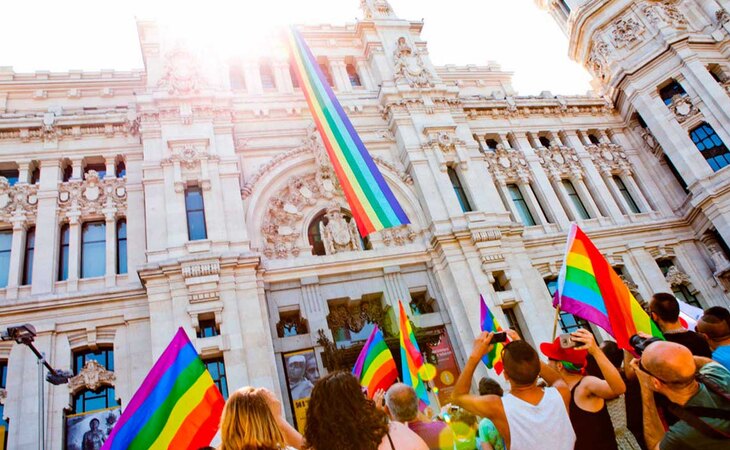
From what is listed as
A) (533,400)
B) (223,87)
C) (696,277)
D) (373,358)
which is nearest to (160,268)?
(373,358)

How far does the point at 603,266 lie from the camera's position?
852 cm

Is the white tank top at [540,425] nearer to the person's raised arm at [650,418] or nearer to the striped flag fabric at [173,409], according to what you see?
the person's raised arm at [650,418]

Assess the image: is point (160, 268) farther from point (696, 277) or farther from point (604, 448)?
point (696, 277)

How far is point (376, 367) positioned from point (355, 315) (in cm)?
576

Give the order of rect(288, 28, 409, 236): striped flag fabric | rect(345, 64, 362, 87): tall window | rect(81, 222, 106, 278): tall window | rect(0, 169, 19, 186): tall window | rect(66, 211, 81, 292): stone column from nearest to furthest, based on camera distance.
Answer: rect(288, 28, 409, 236): striped flag fabric < rect(66, 211, 81, 292): stone column < rect(81, 222, 106, 278): tall window < rect(0, 169, 19, 186): tall window < rect(345, 64, 362, 87): tall window

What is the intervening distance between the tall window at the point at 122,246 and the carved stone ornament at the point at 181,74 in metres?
5.51

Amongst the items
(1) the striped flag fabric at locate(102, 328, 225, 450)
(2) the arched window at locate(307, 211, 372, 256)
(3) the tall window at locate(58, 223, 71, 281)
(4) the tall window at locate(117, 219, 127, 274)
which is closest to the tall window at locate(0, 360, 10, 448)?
(3) the tall window at locate(58, 223, 71, 281)

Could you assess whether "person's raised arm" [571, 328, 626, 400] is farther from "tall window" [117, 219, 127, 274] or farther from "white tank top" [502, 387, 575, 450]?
"tall window" [117, 219, 127, 274]

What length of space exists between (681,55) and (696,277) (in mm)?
10820

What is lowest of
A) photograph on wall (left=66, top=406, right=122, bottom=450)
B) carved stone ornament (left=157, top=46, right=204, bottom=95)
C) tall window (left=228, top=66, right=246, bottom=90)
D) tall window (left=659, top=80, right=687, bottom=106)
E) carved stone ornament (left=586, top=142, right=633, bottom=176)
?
photograph on wall (left=66, top=406, right=122, bottom=450)

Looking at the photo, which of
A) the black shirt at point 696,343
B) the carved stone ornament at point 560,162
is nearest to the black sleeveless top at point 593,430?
the black shirt at point 696,343

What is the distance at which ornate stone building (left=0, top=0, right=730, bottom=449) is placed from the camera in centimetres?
1510

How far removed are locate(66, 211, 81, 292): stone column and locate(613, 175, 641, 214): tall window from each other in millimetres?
24112

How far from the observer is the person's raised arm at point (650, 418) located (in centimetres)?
429
